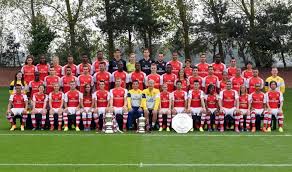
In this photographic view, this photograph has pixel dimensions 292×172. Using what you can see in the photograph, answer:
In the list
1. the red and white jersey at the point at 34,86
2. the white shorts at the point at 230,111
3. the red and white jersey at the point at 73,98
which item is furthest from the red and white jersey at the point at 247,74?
the red and white jersey at the point at 34,86

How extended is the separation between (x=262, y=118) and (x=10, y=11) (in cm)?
3076

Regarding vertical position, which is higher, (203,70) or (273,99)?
(203,70)

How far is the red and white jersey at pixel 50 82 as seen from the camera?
15.9 m

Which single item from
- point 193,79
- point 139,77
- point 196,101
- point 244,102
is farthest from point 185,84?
point 244,102

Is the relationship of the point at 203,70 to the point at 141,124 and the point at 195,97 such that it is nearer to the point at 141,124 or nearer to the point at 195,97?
the point at 195,97

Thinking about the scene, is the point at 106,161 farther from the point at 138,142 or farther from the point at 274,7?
the point at 274,7

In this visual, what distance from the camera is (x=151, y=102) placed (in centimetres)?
1540

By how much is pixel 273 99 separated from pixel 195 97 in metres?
2.09

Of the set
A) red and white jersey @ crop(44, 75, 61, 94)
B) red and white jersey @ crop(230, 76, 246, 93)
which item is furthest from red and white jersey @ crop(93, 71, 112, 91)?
red and white jersey @ crop(230, 76, 246, 93)

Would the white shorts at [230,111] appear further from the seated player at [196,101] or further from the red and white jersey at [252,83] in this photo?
the red and white jersey at [252,83]

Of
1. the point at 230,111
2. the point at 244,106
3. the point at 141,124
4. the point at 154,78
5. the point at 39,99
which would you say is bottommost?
the point at 141,124

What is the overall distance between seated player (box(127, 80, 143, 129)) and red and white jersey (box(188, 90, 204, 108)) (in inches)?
53.9

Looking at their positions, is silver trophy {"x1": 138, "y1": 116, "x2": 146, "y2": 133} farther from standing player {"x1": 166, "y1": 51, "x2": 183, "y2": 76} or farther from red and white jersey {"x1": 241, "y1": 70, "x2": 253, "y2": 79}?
red and white jersey {"x1": 241, "y1": 70, "x2": 253, "y2": 79}

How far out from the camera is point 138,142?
41.0 ft
